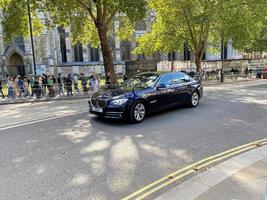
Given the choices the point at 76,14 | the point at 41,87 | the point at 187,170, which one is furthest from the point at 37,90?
the point at 187,170

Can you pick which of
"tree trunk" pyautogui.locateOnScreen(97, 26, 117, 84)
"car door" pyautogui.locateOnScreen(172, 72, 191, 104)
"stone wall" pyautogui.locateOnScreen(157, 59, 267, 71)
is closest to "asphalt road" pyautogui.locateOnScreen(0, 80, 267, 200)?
"car door" pyautogui.locateOnScreen(172, 72, 191, 104)

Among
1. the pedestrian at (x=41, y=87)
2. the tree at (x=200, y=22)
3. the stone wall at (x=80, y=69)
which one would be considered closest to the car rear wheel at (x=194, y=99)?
the pedestrian at (x=41, y=87)

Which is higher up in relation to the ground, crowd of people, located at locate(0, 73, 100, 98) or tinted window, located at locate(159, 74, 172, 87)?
tinted window, located at locate(159, 74, 172, 87)

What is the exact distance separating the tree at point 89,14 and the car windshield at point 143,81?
19.2 ft

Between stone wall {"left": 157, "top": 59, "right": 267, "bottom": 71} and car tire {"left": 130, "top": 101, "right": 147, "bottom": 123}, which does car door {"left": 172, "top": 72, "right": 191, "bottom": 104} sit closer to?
car tire {"left": 130, "top": 101, "right": 147, "bottom": 123}

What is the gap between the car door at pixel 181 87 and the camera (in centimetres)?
1062

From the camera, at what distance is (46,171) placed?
536 cm

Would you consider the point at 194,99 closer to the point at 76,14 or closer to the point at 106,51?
the point at 106,51

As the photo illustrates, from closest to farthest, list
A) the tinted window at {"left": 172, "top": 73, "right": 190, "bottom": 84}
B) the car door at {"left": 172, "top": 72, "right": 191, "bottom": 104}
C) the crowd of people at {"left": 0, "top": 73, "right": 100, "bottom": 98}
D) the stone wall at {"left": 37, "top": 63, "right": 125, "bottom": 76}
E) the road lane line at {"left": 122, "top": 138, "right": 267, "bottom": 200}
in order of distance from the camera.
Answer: the road lane line at {"left": 122, "top": 138, "right": 267, "bottom": 200}
the car door at {"left": 172, "top": 72, "right": 191, "bottom": 104}
the tinted window at {"left": 172, "top": 73, "right": 190, "bottom": 84}
the crowd of people at {"left": 0, "top": 73, "right": 100, "bottom": 98}
the stone wall at {"left": 37, "top": 63, "right": 125, "bottom": 76}

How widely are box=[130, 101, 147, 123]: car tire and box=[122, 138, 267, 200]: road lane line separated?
10.9 ft

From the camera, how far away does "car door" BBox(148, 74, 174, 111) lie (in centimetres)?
955

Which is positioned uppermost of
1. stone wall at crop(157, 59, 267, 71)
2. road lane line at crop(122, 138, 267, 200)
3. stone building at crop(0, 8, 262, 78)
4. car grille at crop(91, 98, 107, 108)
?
stone building at crop(0, 8, 262, 78)

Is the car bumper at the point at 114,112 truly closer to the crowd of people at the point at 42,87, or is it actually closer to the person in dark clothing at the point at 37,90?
the crowd of people at the point at 42,87

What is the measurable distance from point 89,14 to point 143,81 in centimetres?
1219
